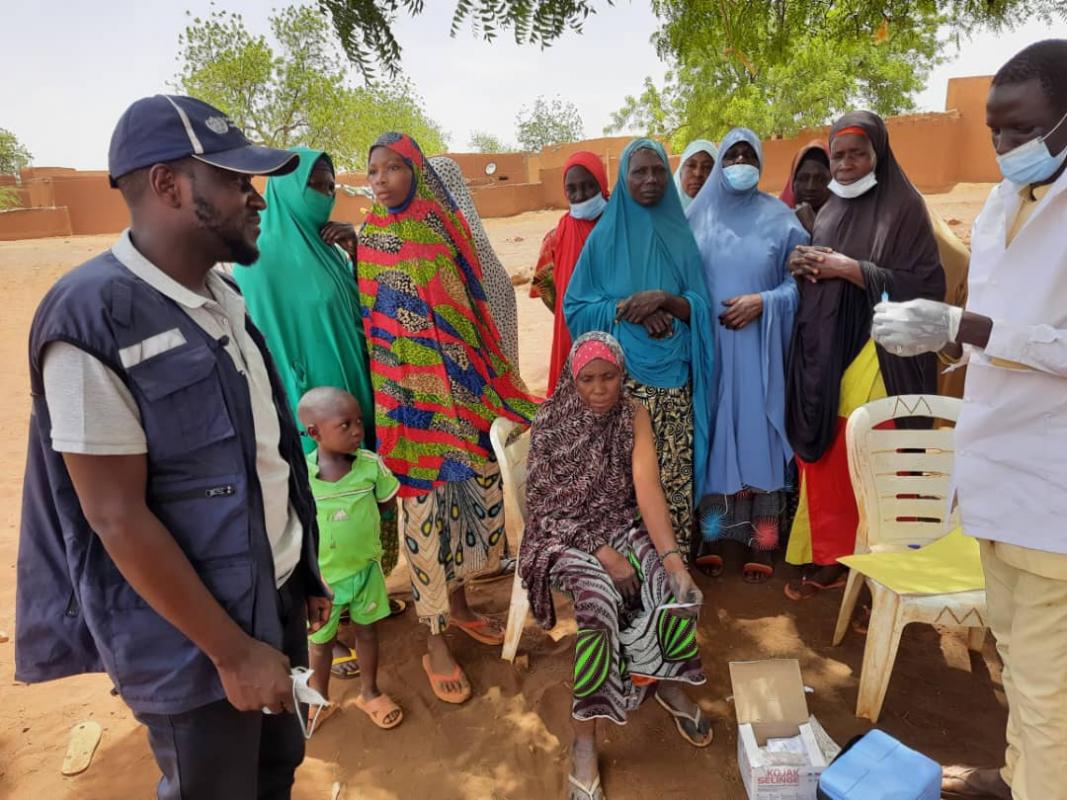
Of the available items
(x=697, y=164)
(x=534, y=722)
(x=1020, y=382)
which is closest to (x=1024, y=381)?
(x=1020, y=382)

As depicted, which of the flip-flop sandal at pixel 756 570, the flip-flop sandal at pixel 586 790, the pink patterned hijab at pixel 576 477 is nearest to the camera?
the flip-flop sandal at pixel 586 790

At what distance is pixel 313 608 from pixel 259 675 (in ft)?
1.55

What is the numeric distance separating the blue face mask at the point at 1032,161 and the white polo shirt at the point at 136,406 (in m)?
1.82

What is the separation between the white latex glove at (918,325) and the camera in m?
1.68

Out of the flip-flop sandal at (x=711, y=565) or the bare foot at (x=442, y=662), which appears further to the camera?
the flip-flop sandal at (x=711, y=565)

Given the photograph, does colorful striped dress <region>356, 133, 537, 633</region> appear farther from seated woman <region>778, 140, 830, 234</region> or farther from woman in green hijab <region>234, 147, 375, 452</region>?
seated woman <region>778, 140, 830, 234</region>

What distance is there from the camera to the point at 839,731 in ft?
8.43

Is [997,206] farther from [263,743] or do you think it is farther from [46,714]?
[46,714]

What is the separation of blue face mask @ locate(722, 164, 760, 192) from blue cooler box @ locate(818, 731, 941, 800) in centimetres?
245

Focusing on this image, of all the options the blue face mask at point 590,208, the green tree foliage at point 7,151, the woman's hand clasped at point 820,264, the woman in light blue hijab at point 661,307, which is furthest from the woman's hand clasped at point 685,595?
the green tree foliage at point 7,151

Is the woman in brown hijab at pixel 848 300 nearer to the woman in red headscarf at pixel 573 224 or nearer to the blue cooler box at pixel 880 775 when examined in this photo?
the woman in red headscarf at pixel 573 224

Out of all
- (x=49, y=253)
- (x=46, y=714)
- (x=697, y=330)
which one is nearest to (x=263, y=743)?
(x=46, y=714)

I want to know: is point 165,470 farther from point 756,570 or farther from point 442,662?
point 756,570

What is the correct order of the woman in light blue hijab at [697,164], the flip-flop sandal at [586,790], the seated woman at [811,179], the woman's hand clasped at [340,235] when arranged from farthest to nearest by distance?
the woman in light blue hijab at [697,164] < the seated woman at [811,179] < the woman's hand clasped at [340,235] < the flip-flop sandal at [586,790]
